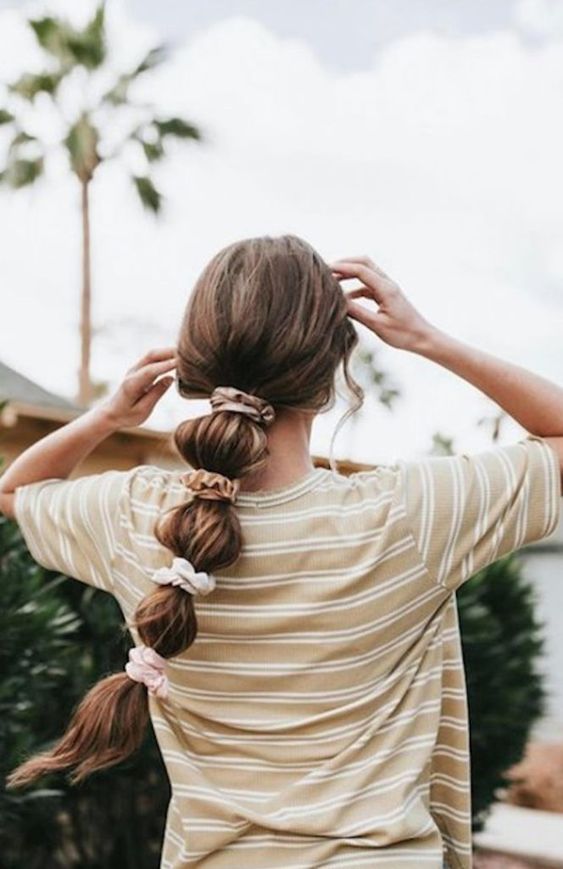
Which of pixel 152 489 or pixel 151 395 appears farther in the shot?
pixel 151 395

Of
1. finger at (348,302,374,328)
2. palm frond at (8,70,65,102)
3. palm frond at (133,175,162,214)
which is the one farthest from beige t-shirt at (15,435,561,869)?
palm frond at (8,70,65,102)

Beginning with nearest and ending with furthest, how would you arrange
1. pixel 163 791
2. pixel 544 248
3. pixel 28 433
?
1. pixel 163 791
2. pixel 28 433
3. pixel 544 248

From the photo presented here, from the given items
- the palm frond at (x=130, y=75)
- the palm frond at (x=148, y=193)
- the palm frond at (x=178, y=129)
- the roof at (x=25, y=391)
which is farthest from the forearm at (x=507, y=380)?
the palm frond at (x=130, y=75)

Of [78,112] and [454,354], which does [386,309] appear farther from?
[78,112]

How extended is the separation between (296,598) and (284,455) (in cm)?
20

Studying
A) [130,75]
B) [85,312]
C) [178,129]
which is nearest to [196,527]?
[178,129]

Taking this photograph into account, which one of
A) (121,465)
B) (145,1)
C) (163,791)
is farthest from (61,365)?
(163,791)

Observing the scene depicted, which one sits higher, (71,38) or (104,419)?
(71,38)

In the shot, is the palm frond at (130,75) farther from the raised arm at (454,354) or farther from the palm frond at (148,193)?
the raised arm at (454,354)

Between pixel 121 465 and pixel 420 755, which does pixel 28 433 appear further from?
pixel 420 755

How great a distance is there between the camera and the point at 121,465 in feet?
36.6

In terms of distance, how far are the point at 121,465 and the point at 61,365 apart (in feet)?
65.0

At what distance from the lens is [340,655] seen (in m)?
1.81

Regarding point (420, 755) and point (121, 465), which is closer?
point (420, 755)
